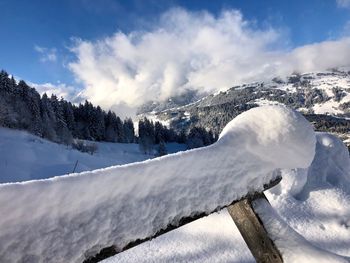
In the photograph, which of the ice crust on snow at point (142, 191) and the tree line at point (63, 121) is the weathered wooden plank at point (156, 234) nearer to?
the ice crust on snow at point (142, 191)

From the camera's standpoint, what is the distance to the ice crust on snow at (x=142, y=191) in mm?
1160

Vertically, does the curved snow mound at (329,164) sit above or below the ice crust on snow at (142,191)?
above

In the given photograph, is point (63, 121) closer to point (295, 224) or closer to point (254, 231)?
point (295, 224)

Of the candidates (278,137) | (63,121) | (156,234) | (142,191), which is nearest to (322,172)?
(278,137)

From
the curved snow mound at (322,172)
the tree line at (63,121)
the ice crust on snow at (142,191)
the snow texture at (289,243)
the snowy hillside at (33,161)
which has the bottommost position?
the snow texture at (289,243)

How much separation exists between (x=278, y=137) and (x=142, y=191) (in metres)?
0.74

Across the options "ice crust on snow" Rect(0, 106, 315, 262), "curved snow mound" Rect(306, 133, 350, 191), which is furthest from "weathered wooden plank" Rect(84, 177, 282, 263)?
"curved snow mound" Rect(306, 133, 350, 191)

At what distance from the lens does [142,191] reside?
1395mm

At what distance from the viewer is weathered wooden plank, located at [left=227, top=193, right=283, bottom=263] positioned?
1.80m

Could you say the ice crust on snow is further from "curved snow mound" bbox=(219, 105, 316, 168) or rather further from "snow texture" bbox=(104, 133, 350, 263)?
"snow texture" bbox=(104, 133, 350, 263)

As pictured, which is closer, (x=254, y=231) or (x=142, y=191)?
(x=142, y=191)

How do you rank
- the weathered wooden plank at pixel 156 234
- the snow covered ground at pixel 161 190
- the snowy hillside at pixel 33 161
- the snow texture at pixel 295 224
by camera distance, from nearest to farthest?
the snow covered ground at pixel 161 190
the weathered wooden plank at pixel 156 234
the snow texture at pixel 295 224
the snowy hillside at pixel 33 161

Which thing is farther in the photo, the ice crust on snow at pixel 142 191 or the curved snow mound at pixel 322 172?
the curved snow mound at pixel 322 172

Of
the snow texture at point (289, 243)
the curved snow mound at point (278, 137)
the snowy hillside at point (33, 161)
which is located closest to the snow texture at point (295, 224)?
the snow texture at point (289, 243)
